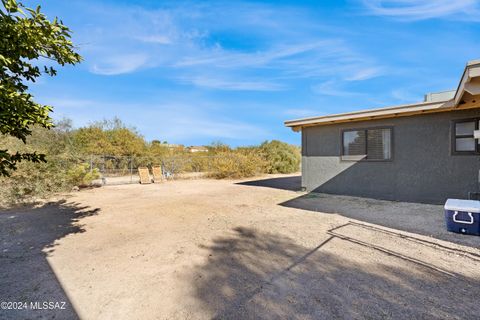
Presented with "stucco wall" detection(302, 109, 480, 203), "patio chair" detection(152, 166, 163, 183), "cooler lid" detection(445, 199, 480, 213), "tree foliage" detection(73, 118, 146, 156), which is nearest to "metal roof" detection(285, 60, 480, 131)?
"stucco wall" detection(302, 109, 480, 203)

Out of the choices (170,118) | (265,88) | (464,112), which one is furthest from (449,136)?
(170,118)

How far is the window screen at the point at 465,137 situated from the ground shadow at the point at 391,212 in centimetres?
158

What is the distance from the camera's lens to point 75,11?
15.7 ft

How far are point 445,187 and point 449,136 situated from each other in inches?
52.0

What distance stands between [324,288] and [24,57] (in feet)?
12.2

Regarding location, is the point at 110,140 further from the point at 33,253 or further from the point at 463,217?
the point at 463,217

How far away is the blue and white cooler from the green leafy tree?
5.76 metres

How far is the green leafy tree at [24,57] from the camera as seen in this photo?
6.68 ft

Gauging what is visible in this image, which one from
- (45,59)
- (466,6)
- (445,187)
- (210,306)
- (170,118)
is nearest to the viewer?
(210,306)

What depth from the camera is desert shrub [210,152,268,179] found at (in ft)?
47.5

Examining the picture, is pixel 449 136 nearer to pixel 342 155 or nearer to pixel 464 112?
pixel 464 112

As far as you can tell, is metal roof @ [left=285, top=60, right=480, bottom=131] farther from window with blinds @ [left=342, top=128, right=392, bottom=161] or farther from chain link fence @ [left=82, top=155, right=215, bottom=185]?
chain link fence @ [left=82, top=155, right=215, bottom=185]

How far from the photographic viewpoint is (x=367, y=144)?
7.38 meters

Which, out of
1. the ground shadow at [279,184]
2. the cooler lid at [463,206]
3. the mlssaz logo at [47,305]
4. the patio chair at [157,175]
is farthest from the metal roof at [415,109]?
the patio chair at [157,175]
